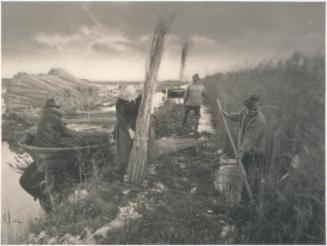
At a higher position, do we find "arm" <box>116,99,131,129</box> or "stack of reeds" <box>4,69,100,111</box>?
"stack of reeds" <box>4,69,100,111</box>

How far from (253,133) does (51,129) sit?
2.76 metres

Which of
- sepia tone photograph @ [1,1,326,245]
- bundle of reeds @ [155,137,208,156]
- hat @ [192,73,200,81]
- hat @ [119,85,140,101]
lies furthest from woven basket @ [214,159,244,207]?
hat @ [192,73,200,81]

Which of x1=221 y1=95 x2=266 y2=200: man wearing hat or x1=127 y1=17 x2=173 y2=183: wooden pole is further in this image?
x1=127 y1=17 x2=173 y2=183: wooden pole

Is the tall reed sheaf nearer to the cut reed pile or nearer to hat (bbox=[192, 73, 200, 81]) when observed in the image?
hat (bbox=[192, 73, 200, 81])

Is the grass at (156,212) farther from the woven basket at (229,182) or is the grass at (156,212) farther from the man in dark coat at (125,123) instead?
the man in dark coat at (125,123)

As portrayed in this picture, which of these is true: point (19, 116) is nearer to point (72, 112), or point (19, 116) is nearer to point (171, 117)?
point (72, 112)

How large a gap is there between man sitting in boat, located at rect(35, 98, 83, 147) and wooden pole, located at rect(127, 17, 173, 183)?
1200 millimetres

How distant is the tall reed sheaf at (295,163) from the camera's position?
297cm

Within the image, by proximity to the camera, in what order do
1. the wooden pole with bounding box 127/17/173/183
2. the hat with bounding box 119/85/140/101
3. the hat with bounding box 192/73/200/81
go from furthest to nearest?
the hat with bounding box 192/73/200/81 → the hat with bounding box 119/85/140/101 → the wooden pole with bounding box 127/17/173/183

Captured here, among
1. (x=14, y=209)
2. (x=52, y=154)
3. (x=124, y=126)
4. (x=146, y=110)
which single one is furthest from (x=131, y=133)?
(x=14, y=209)

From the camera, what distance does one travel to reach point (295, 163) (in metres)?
3.33

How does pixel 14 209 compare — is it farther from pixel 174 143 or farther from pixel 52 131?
pixel 174 143

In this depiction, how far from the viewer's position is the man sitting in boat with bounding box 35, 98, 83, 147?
15.0 feet

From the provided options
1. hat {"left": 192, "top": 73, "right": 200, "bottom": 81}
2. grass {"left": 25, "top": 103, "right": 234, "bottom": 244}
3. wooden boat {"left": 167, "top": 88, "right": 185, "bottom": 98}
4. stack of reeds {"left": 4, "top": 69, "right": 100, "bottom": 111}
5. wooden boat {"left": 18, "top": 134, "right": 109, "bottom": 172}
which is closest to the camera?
grass {"left": 25, "top": 103, "right": 234, "bottom": 244}
